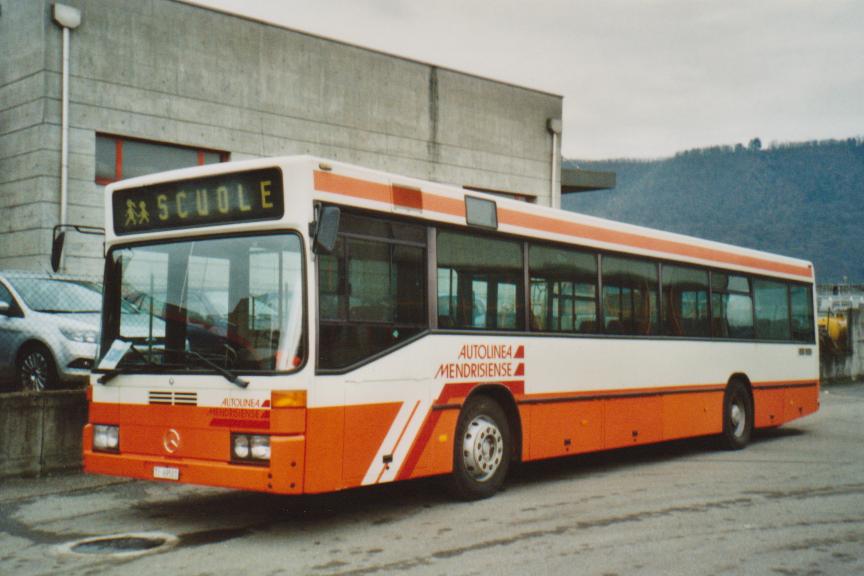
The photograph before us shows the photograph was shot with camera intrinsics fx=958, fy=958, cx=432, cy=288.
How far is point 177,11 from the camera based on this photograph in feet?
63.8

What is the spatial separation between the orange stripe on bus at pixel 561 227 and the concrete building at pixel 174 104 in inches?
429

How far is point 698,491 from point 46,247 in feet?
43.6

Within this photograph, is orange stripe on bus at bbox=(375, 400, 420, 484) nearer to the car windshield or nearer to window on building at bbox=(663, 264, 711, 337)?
window on building at bbox=(663, 264, 711, 337)

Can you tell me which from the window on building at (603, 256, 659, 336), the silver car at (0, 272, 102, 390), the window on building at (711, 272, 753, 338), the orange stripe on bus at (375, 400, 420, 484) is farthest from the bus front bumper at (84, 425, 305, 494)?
the window on building at (711, 272, 753, 338)

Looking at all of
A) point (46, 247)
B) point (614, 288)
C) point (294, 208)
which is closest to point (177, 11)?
point (46, 247)

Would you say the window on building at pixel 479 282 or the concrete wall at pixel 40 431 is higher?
the window on building at pixel 479 282

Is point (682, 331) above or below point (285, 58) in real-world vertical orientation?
below

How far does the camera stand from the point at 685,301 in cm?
1241

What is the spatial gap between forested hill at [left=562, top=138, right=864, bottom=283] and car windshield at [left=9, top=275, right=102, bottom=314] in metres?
94.7

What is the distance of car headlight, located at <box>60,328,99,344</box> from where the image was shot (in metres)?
11.7

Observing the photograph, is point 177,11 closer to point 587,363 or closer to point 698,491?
point 587,363

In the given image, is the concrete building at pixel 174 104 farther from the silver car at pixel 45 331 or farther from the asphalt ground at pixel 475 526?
the asphalt ground at pixel 475 526

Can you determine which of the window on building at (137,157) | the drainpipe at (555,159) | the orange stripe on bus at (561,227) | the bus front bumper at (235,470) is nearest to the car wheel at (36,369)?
the bus front bumper at (235,470)

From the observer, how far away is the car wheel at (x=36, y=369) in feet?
38.2
